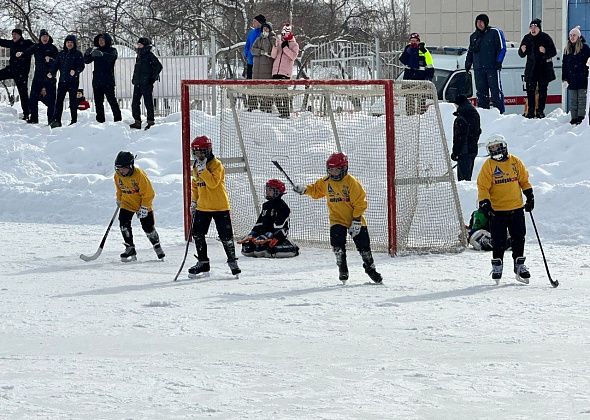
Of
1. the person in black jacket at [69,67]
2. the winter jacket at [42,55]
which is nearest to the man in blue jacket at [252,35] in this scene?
the person in black jacket at [69,67]

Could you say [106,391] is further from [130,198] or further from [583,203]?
[583,203]

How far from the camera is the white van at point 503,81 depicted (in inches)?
825

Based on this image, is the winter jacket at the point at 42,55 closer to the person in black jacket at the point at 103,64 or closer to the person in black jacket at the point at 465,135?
the person in black jacket at the point at 103,64

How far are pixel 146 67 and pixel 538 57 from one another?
5644mm

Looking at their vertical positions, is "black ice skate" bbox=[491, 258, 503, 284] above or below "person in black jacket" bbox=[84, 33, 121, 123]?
below

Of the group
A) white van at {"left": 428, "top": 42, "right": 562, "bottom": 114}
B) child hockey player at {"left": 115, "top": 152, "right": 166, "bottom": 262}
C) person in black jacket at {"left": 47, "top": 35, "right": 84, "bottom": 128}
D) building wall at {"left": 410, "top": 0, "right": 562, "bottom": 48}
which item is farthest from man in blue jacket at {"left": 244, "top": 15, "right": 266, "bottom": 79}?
building wall at {"left": 410, "top": 0, "right": 562, "bottom": 48}

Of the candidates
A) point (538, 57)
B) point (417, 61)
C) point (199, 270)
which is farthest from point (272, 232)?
point (538, 57)

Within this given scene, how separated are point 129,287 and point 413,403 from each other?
4585 mm

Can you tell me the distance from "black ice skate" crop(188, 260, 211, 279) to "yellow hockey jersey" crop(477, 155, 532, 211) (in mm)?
2507

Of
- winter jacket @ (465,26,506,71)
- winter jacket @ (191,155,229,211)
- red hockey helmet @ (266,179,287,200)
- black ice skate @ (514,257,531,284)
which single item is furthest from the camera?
winter jacket @ (465,26,506,71)

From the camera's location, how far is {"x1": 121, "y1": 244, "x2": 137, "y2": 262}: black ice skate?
12328 mm

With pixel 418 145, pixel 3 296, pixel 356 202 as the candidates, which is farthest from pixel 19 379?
pixel 418 145

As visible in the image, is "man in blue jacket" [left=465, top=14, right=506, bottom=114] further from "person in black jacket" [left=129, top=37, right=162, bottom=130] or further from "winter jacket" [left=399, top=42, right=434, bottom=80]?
"person in black jacket" [left=129, top=37, right=162, bottom=130]

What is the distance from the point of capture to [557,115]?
→ 727 inches
